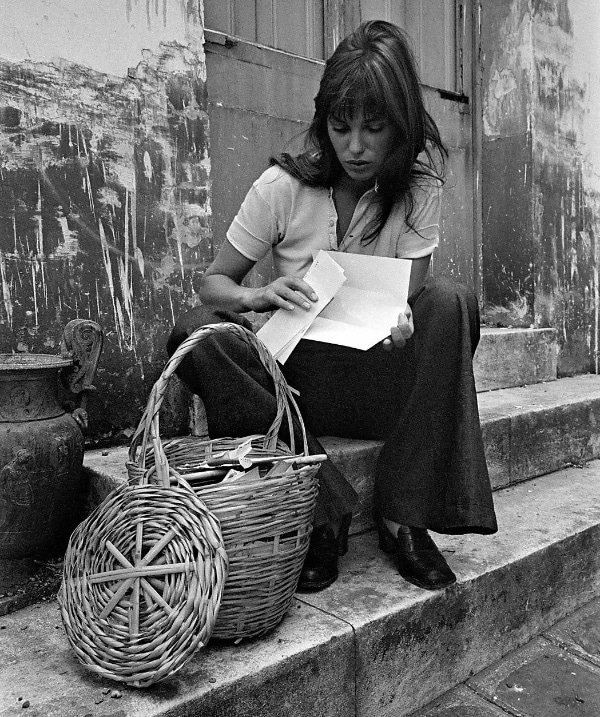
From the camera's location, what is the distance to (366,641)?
1.54m

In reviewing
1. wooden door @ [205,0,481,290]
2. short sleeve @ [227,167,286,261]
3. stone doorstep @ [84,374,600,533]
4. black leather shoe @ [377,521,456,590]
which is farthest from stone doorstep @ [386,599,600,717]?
wooden door @ [205,0,481,290]

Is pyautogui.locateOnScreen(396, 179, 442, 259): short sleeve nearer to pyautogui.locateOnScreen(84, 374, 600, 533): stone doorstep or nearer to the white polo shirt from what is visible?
the white polo shirt

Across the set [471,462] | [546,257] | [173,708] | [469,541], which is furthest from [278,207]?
[546,257]

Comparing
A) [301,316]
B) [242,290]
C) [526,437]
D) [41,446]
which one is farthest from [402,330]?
[526,437]

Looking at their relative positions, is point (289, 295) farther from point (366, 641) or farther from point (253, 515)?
point (366, 641)

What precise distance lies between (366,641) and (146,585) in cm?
57

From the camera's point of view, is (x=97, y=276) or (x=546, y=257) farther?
(x=546, y=257)

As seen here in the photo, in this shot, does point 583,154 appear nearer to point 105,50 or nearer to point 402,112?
point 402,112

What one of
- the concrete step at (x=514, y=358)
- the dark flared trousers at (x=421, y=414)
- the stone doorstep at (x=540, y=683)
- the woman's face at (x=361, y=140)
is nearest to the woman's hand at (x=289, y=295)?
the dark flared trousers at (x=421, y=414)

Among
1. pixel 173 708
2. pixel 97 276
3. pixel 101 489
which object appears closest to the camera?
pixel 173 708

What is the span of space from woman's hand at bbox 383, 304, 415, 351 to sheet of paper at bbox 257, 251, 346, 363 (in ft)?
0.60

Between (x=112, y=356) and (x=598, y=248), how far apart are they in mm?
3031

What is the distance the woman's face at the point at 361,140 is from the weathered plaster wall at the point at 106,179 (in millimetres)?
684

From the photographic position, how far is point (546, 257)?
12.2ft
